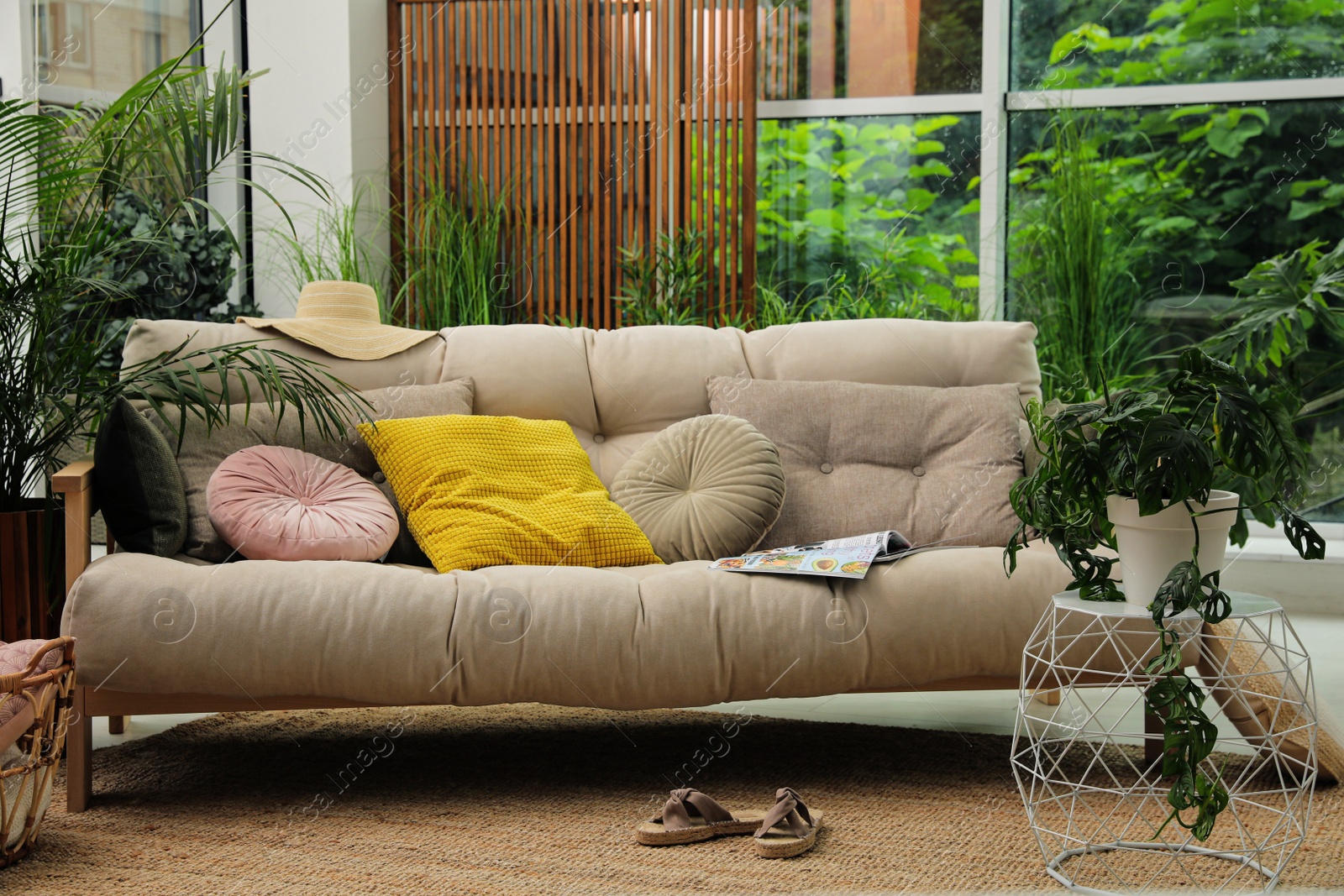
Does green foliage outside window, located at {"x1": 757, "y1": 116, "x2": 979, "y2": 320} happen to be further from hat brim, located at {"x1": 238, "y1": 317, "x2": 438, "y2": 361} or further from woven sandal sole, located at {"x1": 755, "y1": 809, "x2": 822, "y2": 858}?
Answer: woven sandal sole, located at {"x1": 755, "y1": 809, "x2": 822, "y2": 858}

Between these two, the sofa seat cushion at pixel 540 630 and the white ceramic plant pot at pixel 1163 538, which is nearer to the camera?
the white ceramic plant pot at pixel 1163 538

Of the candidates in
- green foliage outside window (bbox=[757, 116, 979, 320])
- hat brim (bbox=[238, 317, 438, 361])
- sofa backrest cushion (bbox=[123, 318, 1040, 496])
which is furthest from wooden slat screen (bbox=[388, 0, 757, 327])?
hat brim (bbox=[238, 317, 438, 361])

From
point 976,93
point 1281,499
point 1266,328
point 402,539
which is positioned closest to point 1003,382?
point 1266,328

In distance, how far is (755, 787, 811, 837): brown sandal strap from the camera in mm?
1784

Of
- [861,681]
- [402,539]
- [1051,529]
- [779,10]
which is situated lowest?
[861,681]

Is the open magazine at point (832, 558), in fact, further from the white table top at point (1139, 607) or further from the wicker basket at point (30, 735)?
the wicker basket at point (30, 735)

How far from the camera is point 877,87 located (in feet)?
15.3

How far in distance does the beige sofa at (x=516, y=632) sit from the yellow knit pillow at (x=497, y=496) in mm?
196

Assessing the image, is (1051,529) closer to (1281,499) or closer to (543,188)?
(1281,499)

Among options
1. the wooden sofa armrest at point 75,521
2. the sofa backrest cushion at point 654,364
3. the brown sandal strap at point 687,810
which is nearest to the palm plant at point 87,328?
the wooden sofa armrest at point 75,521

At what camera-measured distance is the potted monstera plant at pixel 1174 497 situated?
4.60 ft

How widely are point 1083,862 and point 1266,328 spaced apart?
4.60 feet

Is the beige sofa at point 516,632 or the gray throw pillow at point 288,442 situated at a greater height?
the gray throw pillow at point 288,442

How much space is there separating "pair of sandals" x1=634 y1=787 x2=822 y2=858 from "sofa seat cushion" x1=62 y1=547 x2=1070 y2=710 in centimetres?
18
